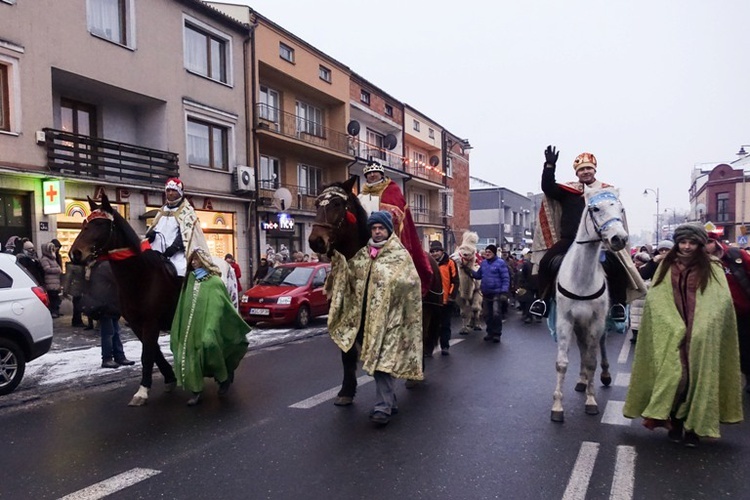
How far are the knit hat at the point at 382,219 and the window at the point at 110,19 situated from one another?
14.6m

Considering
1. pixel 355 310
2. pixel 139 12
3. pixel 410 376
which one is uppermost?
pixel 139 12

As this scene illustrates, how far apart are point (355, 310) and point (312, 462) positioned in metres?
1.66

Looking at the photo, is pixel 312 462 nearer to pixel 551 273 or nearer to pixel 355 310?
pixel 355 310

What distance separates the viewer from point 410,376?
5492 mm

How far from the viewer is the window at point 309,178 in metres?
27.9

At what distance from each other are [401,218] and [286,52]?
68.7 feet

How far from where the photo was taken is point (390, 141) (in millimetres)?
35781

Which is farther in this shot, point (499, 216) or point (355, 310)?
point (499, 216)

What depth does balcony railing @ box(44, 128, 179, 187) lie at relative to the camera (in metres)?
15.2

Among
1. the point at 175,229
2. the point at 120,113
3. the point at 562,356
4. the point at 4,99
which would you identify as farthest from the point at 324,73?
the point at 562,356

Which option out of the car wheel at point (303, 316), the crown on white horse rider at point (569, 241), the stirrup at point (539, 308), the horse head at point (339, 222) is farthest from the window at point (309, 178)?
the horse head at point (339, 222)

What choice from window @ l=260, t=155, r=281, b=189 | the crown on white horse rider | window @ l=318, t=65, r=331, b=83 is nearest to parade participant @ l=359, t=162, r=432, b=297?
the crown on white horse rider

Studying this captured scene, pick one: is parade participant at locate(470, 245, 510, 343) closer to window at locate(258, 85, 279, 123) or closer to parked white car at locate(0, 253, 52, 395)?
parked white car at locate(0, 253, 52, 395)

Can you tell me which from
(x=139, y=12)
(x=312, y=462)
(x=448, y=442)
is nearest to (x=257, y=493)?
(x=312, y=462)
